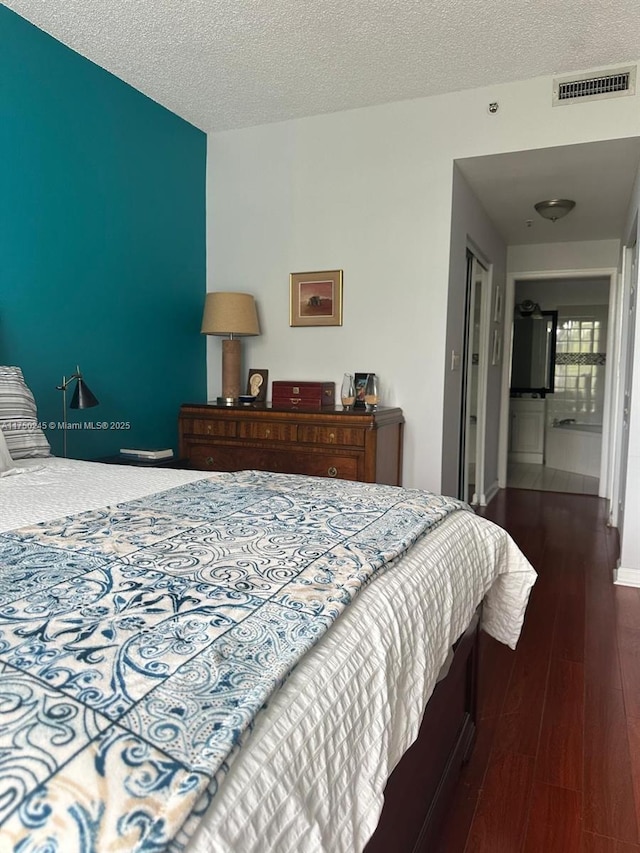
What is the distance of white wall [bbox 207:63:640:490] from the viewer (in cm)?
334

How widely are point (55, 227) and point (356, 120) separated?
75.5 inches

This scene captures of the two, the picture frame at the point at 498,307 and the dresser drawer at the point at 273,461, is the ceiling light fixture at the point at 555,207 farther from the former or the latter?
the dresser drawer at the point at 273,461

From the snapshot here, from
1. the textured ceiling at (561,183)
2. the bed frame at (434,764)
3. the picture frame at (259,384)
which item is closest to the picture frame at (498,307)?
the textured ceiling at (561,183)

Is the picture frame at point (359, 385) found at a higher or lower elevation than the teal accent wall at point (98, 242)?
lower

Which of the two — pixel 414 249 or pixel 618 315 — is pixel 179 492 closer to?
pixel 414 249

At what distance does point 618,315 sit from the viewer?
495 cm

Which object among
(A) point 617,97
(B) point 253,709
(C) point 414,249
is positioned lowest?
(B) point 253,709

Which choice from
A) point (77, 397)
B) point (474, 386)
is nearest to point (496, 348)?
point (474, 386)

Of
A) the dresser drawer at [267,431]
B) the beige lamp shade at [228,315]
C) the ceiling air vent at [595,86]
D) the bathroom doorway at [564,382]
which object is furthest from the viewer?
the bathroom doorway at [564,382]

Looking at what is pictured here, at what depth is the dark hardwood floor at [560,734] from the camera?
1.46 meters

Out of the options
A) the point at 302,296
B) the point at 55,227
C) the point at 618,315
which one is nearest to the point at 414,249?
the point at 302,296

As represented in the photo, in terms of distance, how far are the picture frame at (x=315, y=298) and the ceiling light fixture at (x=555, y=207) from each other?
1.68 metres

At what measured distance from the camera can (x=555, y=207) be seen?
13.8ft

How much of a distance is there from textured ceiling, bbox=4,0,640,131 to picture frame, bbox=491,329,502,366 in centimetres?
243
